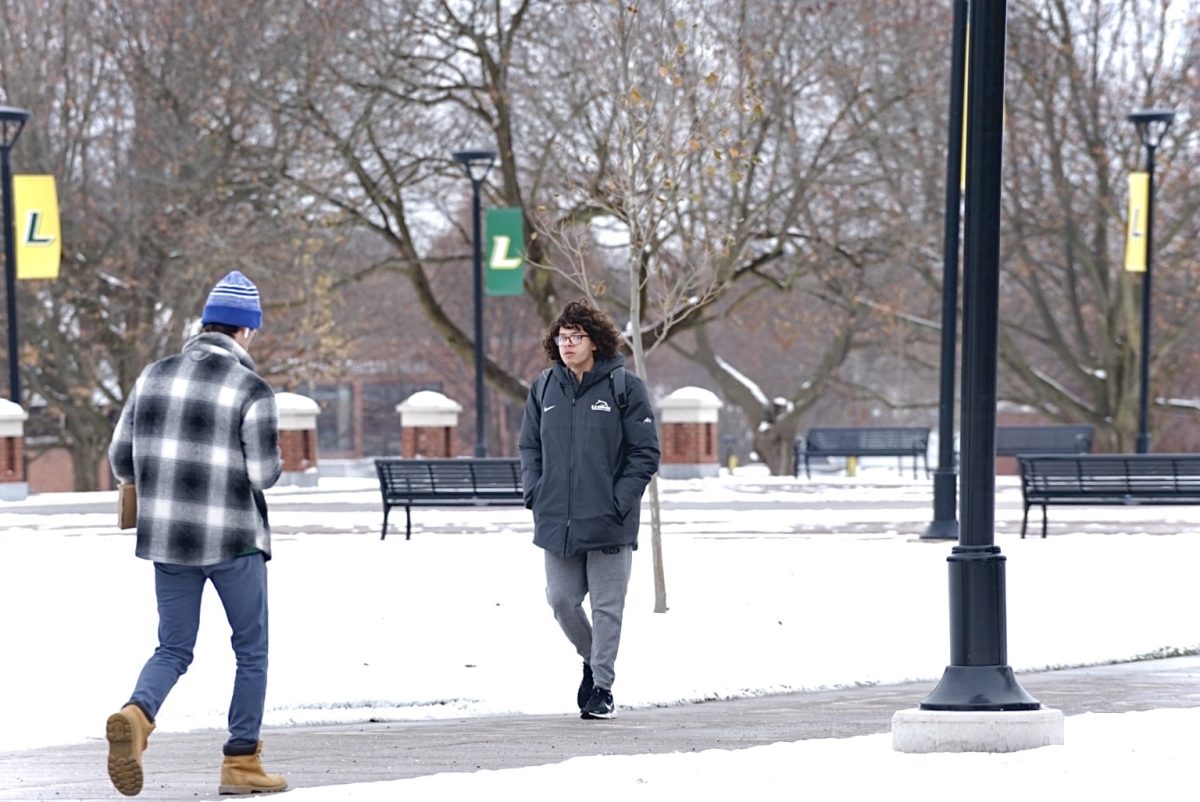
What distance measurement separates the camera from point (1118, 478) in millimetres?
21562

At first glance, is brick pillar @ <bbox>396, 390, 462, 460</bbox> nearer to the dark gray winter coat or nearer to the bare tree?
the bare tree

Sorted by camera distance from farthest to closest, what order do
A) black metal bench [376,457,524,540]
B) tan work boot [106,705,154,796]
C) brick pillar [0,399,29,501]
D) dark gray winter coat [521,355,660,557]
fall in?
brick pillar [0,399,29,501] → black metal bench [376,457,524,540] → dark gray winter coat [521,355,660,557] → tan work boot [106,705,154,796]

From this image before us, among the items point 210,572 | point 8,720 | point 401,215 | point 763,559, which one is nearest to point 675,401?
point 401,215

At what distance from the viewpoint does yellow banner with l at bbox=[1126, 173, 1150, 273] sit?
30.4 meters

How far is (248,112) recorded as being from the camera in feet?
119

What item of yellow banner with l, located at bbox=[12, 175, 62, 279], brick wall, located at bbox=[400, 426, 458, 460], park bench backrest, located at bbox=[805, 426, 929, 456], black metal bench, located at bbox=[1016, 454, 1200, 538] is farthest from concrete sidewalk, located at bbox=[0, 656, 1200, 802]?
park bench backrest, located at bbox=[805, 426, 929, 456]

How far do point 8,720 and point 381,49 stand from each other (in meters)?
24.7

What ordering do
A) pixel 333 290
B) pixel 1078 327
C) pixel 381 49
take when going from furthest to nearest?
pixel 1078 327 < pixel 333 290 < pixel 381 49

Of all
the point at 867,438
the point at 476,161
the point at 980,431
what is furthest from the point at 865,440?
the point at 980,431

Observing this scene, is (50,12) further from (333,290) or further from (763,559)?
(763,559)

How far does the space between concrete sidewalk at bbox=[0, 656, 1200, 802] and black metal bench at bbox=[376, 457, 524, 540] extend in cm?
1009

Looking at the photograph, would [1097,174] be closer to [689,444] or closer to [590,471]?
A: [689,444]

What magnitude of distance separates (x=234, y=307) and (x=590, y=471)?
7.65 ft

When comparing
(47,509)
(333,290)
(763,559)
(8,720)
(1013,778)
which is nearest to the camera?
(1013,778)
